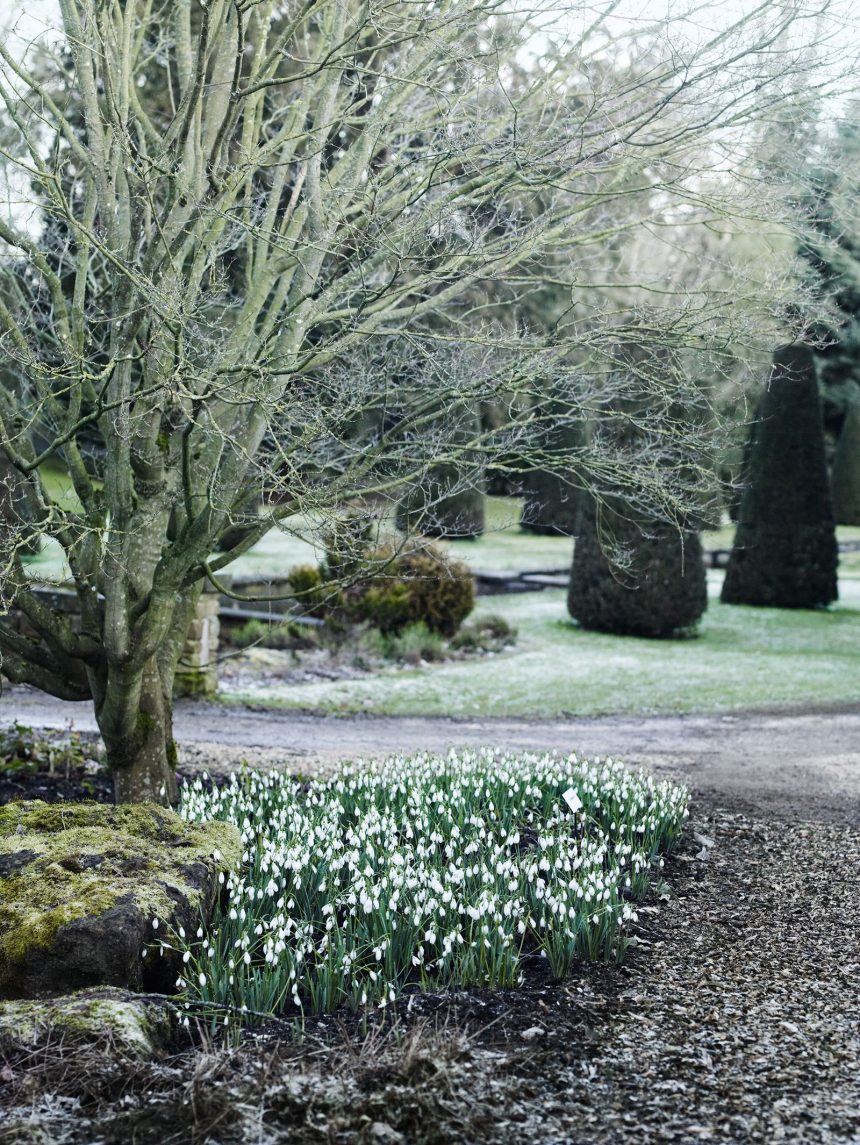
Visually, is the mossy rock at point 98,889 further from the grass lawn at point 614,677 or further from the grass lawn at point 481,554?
the grass lawn at point 481,554

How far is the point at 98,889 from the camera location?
3840 mm

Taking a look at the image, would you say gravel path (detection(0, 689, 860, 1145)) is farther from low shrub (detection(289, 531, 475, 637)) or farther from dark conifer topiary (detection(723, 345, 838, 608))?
dark conifer topiary (detection(723, 345, 838, 608))

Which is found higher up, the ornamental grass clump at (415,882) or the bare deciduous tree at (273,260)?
the bare deciduous tree at (273,260)

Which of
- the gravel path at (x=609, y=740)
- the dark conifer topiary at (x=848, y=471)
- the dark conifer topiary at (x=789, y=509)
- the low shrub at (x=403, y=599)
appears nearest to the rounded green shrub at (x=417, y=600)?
the low shrub at (x=403, y=599)

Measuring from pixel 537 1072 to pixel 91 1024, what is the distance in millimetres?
1251

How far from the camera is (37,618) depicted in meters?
5.46

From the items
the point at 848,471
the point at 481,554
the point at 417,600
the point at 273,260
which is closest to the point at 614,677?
the point at 417,600

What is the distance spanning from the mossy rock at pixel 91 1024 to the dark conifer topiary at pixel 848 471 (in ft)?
112

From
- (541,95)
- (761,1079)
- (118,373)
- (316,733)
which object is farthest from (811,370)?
(761,1079)

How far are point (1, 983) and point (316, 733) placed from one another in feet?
19.7

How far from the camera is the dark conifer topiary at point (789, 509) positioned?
19.3m

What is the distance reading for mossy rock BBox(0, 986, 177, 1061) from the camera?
319 cm

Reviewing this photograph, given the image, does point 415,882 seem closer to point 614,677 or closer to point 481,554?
point 614,677

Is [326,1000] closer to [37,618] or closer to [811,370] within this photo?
[37,618]
